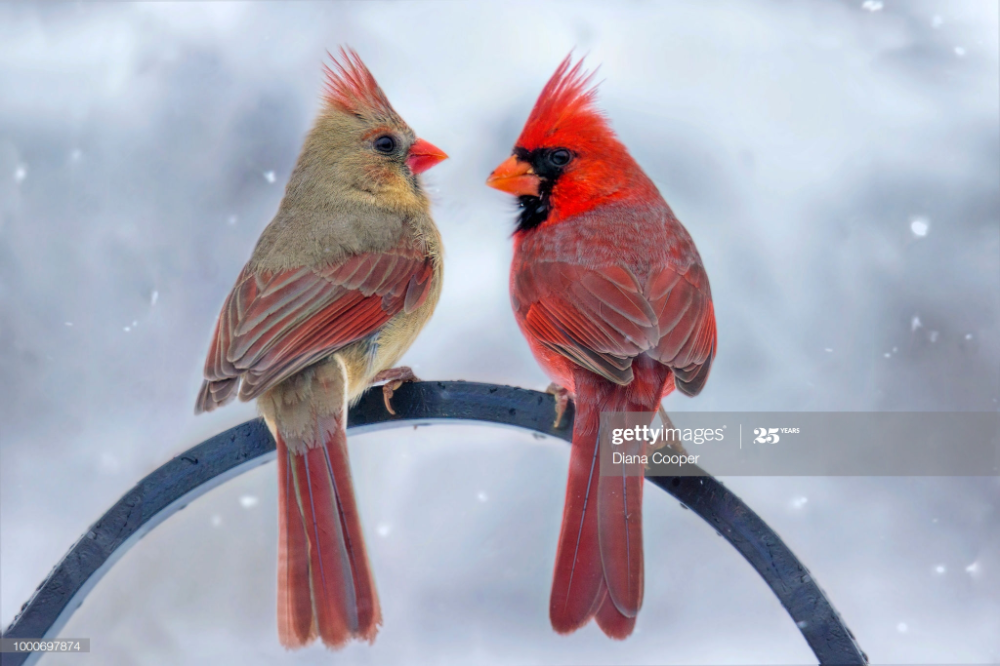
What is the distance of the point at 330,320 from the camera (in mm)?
1397

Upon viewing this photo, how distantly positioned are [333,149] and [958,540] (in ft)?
5.63

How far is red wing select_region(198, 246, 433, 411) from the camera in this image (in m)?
1.30

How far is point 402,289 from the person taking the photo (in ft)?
5.08

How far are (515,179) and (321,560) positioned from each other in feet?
2.75

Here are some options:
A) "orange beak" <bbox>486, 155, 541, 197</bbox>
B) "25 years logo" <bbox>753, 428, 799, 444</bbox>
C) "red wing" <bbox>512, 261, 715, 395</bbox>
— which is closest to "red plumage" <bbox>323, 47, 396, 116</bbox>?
"orange beak" <bbox>486, 155, 541, 197</bbox>

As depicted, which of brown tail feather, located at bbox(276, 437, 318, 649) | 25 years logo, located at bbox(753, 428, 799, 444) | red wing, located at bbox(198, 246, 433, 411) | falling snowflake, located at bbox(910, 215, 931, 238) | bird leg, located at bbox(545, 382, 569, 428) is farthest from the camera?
falling snowflake, located at bbox(910, 215, 931, 238)

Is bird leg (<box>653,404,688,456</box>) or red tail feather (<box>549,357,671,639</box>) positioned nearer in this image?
red tail feather (<box>549,357,671,639</box>)

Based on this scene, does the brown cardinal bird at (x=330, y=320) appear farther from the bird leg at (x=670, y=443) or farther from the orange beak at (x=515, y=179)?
the bird leg at (x=670, y=443)

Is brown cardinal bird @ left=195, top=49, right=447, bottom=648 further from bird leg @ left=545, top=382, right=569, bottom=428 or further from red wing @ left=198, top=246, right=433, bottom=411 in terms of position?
bird leg @ left=545, top=382, right=569, bottom=428

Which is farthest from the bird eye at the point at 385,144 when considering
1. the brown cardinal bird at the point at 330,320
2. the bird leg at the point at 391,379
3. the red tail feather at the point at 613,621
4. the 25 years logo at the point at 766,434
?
the red tail feather at the point at 613,621

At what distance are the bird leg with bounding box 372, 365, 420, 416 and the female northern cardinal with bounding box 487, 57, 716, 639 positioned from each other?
21cm

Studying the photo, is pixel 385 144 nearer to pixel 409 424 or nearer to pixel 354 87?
pixel 354 87

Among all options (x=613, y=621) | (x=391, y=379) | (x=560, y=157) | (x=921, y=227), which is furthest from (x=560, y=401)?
(x=921, y=227)

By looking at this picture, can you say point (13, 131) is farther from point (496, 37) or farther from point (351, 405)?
point (351, 405)
